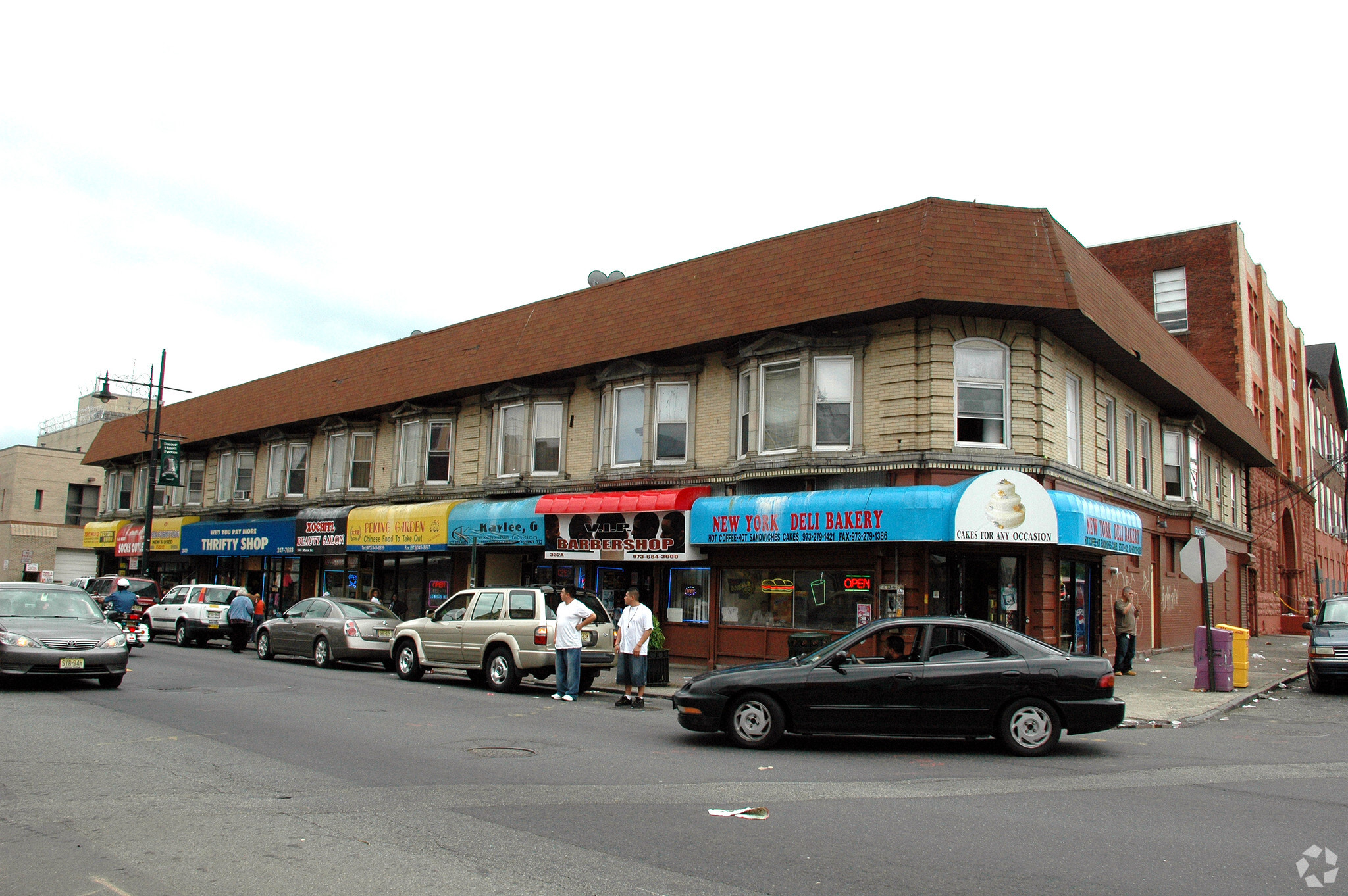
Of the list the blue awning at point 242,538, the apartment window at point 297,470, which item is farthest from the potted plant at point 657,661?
the apartment window at point 297,470

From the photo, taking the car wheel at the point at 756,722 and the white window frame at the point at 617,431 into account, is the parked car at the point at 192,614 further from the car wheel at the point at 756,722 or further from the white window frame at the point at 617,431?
the car wheel at the point at 756,722

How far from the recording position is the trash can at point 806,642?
15.9m

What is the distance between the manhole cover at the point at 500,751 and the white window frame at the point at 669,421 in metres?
11.3

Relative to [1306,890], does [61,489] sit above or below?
above

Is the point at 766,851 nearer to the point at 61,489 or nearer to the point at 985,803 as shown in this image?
the point at 985,803

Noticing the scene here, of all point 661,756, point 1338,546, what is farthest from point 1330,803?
point 1338,546

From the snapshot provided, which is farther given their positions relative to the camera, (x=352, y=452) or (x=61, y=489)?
(x=61, y=489)

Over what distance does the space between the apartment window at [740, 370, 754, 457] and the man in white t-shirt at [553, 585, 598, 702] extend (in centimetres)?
571

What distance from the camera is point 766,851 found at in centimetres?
607

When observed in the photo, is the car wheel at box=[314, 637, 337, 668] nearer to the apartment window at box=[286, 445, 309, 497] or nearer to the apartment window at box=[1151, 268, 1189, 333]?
the apartment window at box=[286, 445, 309, 497]

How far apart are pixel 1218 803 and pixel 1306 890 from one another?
94.0 inches

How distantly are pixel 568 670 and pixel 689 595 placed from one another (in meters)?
5.79

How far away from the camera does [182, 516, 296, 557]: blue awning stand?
30.2m

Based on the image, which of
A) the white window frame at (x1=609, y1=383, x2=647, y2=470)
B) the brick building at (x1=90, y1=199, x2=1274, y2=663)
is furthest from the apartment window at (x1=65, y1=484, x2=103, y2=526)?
the white window frame at (x1=609, y1=383, x2=647, y2=470)
